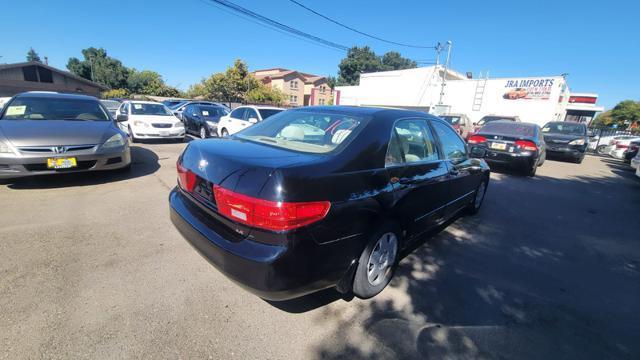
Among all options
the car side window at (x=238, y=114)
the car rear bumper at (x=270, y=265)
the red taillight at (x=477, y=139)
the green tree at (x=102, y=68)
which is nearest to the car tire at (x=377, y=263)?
the car rear bumper at (x=270, y=265)

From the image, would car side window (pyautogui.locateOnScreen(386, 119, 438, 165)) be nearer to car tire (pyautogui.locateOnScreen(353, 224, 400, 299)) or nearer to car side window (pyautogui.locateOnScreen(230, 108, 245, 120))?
car tire (pyautogui.locateOnScreen(353, 224, 400, 299))

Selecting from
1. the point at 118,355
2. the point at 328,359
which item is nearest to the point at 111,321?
the point at 118,355

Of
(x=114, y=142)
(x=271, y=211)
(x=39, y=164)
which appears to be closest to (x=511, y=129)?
(x=271, y=211)

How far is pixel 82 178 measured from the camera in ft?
17.0

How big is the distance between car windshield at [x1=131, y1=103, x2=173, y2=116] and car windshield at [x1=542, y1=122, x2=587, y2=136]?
15.6m

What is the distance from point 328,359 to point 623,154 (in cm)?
1836

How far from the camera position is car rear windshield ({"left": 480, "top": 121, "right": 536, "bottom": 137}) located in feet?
27.2

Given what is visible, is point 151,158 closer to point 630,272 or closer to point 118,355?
point 118,355

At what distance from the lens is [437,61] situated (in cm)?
2794

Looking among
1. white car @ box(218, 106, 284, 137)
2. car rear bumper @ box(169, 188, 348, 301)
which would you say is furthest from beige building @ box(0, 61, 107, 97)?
car rear bumper @ box(169, 188, 348, 301)

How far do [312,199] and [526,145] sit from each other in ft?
27.1

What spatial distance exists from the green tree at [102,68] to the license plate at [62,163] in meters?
73.4

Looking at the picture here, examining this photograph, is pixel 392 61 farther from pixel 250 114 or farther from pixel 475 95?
pixel 250 114

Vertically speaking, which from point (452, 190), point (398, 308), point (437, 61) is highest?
point (437, 61)
